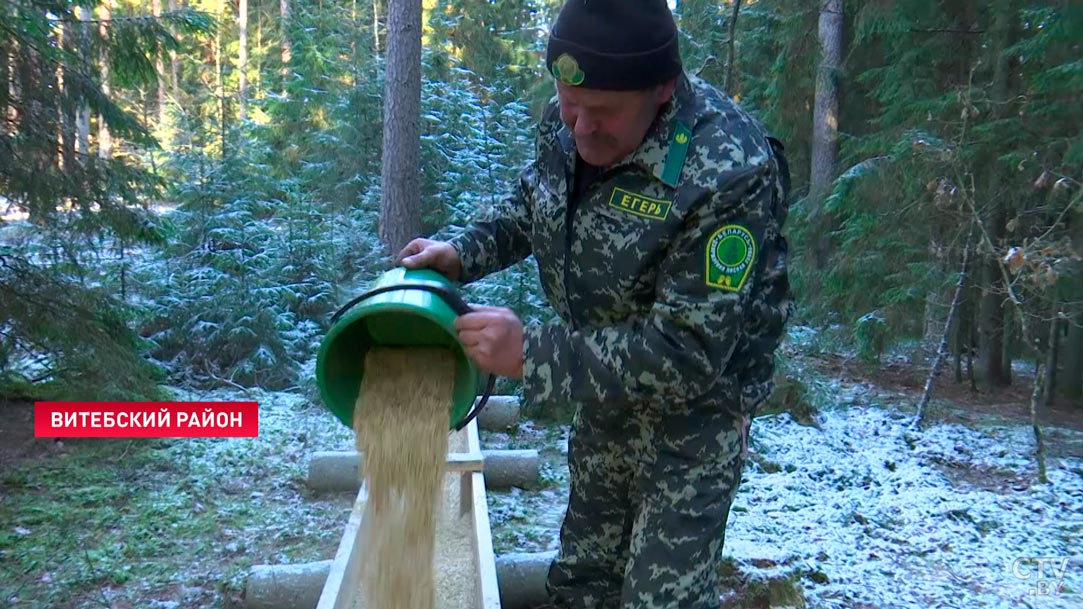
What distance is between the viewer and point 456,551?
12.3 feet

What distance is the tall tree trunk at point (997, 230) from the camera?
6449 millimetres

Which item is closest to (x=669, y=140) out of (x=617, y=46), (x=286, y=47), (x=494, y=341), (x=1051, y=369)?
(x=617, y=46)

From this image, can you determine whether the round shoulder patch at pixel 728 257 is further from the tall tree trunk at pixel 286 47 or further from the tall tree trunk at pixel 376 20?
the tall tree trunk at pixel 286 47

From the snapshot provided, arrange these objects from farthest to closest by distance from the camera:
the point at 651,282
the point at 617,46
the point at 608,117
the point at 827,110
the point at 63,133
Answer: the point at 827,110
the point at 63,133
the point at 651,282
the point at 608,117
the point at 617,46

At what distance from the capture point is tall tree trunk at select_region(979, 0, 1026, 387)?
6.45m

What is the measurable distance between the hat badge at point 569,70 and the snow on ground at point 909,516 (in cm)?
291

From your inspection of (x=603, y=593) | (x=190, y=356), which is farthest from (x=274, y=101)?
(x=603, y=593)

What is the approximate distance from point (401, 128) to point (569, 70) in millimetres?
7205

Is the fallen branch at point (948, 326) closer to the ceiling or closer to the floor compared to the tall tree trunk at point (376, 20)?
closer to the floor

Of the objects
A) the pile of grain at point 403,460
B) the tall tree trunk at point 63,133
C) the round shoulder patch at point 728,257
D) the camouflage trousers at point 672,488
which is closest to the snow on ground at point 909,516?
the camouflage trousers at point 672,488

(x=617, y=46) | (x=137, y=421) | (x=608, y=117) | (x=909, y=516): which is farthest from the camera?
(x=137, y=421)

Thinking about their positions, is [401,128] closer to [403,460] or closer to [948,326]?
[948,326]

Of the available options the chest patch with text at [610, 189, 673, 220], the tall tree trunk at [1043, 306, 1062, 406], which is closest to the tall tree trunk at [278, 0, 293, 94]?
the tall tree trunk at [1043, 306, 1062, 406]

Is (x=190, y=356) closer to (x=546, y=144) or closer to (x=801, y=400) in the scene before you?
(x=801, y=400)
